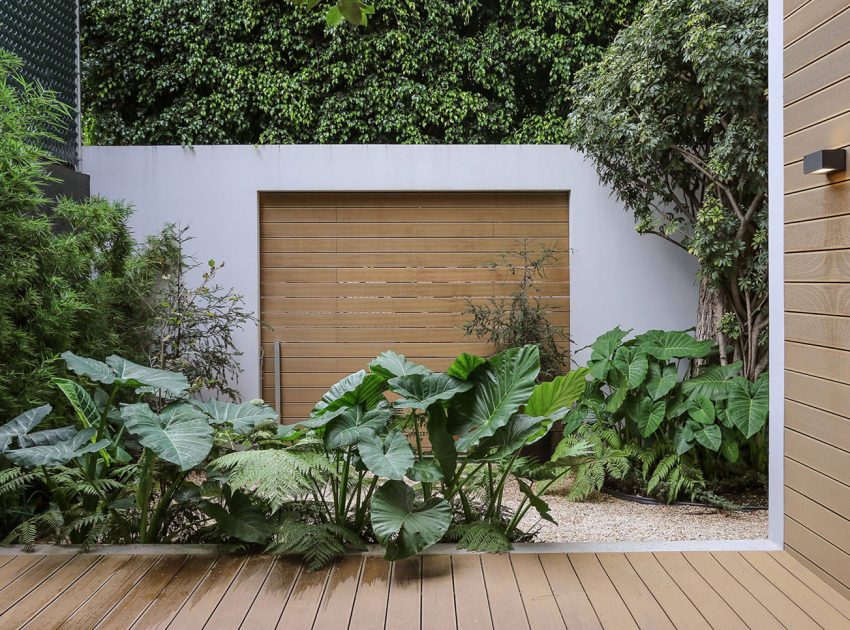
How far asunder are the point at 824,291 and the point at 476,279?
11.2 feet

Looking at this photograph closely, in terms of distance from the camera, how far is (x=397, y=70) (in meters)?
7.39

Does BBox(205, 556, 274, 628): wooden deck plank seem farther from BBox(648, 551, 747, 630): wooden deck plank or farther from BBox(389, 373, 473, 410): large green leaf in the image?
BBox(648, 551, 747, 630): wooden deck plank

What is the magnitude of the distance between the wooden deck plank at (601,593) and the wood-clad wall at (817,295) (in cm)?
76

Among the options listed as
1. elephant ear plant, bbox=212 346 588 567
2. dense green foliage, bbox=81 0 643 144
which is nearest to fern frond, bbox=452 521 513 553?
elephant ear plant, bbox=212 346 588 567

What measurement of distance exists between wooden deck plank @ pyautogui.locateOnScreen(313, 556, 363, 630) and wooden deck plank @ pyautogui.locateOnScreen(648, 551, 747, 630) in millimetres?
1129

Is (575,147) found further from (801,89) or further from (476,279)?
(801,89)

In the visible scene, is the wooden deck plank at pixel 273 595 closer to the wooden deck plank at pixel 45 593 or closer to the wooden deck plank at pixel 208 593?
the wooden deck plank at pixel 208 593

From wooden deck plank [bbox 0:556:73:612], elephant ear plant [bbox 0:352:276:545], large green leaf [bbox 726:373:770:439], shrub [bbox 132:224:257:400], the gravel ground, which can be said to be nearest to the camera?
wooden deck plank [bbox 0:556:73:612]

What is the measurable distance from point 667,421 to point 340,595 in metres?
3.05

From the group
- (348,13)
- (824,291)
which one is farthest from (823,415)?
(348,13)

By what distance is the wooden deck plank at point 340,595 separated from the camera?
228 cm

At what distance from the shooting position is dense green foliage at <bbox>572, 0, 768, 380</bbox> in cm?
443

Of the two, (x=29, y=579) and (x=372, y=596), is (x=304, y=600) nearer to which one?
(x=372, y=596)

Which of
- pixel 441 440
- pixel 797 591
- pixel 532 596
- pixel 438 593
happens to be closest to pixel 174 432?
pixel 441 440
